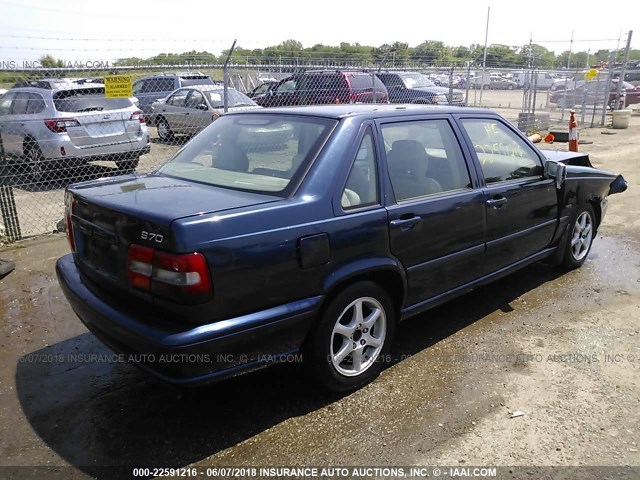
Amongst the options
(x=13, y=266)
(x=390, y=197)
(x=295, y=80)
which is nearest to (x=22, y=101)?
(x=13, y=266)

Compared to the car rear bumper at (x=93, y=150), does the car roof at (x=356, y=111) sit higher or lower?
higher

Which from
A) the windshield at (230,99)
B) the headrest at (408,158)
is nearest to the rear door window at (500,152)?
the headrest at (408,158)

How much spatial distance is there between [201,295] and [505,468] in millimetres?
1751

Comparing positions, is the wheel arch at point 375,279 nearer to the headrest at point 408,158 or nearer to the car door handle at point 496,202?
the headrest at point 408,158

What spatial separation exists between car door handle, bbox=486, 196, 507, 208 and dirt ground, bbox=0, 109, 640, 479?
97 cm

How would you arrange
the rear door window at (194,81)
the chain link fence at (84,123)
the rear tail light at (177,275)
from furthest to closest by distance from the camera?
the rear door window at (194,81) → the chain link fence at (84,123) → the rear tail light at (177,275)

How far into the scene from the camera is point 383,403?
3117mm

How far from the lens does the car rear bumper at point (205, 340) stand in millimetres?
2426

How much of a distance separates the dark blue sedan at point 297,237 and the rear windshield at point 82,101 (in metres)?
5.71

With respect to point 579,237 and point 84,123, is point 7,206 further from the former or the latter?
point 579,237

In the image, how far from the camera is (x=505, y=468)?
8.54ft

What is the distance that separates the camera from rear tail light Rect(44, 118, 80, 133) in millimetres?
8219

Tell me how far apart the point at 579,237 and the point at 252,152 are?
11.8ft

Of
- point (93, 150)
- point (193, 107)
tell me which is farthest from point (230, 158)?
point (193, 107)
